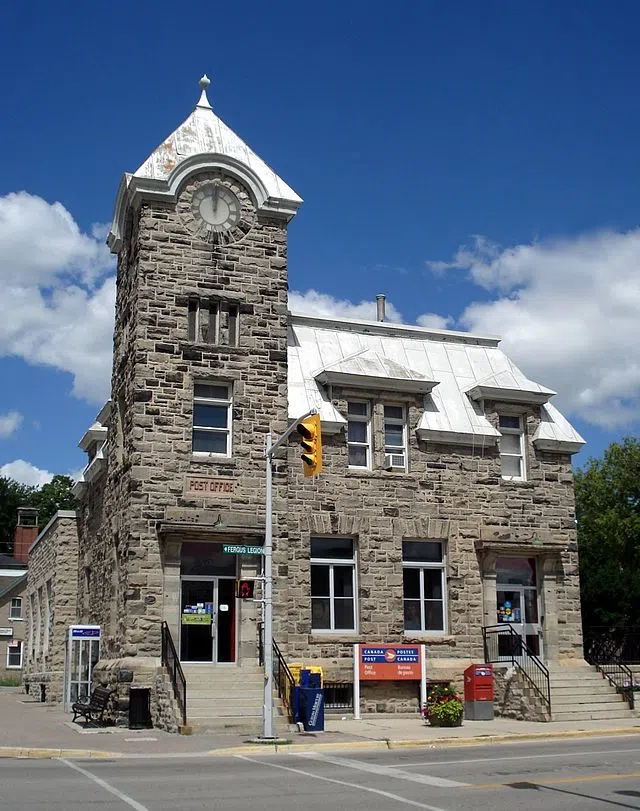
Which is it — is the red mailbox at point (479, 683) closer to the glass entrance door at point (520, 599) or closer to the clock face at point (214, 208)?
the glass entrance door at point (520, 599)

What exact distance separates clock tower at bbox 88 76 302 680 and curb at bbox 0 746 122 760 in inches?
208

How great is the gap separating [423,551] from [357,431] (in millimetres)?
3664

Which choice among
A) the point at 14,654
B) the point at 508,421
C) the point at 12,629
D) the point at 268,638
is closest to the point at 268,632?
the point at 268,638

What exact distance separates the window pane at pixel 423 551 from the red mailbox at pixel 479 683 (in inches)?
142

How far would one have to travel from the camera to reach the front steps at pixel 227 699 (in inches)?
810

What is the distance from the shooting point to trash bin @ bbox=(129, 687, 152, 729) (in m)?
21.9

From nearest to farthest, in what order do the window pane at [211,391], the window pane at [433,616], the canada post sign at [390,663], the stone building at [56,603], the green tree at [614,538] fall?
the canada post sign at [390,663]
the window pane at [211,391]
the window pane at [433,616]
the stone building at [56,603]
the green tree at [614,538]

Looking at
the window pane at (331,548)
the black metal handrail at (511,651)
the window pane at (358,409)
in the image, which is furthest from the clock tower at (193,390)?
the black metal handrail at (511,651)

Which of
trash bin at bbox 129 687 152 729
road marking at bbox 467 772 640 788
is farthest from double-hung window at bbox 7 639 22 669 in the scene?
road marking at bbox 467 772 640 788

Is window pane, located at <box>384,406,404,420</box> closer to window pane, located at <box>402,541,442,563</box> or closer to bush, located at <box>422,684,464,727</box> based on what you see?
window pane, located at <box>402,541,442,563</box>

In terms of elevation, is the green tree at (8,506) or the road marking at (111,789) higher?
the green tree at (8,506)

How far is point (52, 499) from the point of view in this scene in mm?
84375

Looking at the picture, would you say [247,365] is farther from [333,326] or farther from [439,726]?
[439,726]

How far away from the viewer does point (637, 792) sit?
12.3m
